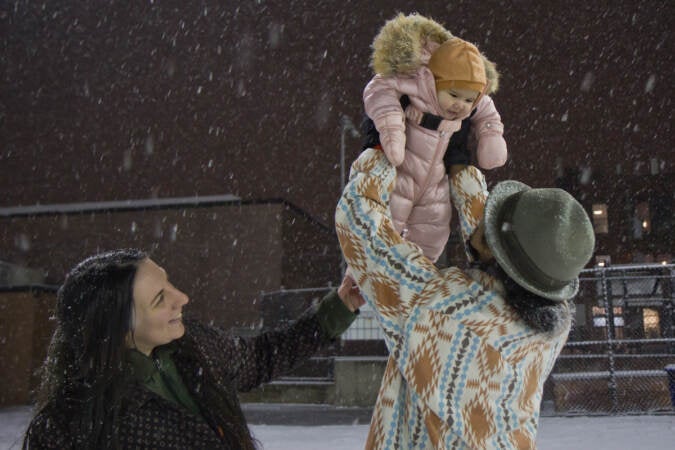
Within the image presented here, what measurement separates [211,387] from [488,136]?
48.5 inches

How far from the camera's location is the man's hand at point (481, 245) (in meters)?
1.70

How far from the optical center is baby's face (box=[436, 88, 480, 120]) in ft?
6.22

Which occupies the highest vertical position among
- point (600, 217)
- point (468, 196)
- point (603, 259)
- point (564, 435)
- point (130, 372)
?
point (600, 217)

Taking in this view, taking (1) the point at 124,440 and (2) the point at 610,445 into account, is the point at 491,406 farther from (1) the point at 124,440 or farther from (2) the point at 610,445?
(2) the point at 610,445

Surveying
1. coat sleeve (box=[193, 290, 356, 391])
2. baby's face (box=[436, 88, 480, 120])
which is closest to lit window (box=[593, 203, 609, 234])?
coat sleeve (box=[193, 290, 356, 391])

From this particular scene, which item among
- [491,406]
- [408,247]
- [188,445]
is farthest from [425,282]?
[188,445]

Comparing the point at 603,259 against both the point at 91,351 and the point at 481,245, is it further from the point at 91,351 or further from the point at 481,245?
the point at 91,351

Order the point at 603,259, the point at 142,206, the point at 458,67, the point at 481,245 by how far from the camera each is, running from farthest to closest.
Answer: the point at 603,259 → the point at 142,206 → the point at 458,67 → the point at 481,245

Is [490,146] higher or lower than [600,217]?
lower

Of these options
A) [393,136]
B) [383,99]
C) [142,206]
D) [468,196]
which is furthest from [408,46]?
[142,206]

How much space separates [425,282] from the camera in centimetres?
164

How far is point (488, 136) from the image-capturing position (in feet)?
6.81

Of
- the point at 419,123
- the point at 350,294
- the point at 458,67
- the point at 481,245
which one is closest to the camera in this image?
the point at 481,245

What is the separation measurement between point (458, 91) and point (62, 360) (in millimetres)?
1468
